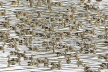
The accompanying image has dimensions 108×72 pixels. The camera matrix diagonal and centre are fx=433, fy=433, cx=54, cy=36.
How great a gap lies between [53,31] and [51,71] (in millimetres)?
6898

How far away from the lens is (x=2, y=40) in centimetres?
2475

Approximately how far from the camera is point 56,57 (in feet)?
74.4

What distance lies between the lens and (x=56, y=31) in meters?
27.2

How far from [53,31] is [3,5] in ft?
25.9

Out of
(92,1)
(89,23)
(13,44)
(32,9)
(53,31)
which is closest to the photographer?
(13,44)

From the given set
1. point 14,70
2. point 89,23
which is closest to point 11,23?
point 89,23

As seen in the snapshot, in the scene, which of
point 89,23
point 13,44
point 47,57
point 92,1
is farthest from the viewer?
point 92,1

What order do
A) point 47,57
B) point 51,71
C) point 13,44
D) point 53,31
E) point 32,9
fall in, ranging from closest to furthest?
A: point 51,71 < point 47,57 < point 13,44 < point 53,31 < point 32,9

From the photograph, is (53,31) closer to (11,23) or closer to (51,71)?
(11,23)

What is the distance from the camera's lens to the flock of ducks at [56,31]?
2261 cm

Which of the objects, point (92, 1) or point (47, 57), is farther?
point (92, 1)

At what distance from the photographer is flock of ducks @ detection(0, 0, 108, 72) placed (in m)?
22.6

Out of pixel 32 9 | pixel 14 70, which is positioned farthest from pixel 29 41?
pixel 32 9

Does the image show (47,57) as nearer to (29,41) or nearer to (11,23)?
(29,41)
